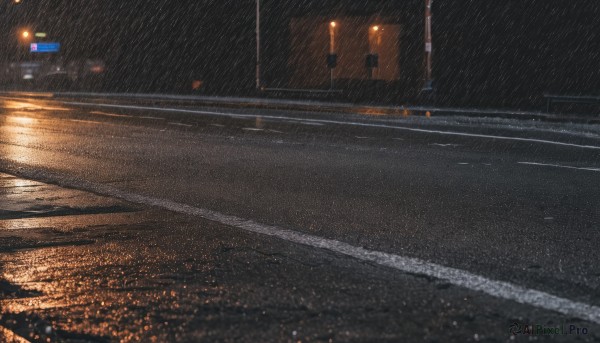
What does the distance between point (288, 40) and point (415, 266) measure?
40.2m

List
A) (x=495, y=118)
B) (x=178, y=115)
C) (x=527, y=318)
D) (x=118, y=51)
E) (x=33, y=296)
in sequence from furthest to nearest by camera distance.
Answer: (x=118, y=51)
(x=178, y=115)
(x=495, y=118)
(x=33, y=296)
(x=527, y=318)

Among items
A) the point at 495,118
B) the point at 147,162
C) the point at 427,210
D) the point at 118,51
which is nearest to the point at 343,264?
the point at 427,210

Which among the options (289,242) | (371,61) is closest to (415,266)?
(289,242)

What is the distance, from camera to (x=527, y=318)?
4512mm

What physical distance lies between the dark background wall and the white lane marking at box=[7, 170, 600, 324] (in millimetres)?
22203

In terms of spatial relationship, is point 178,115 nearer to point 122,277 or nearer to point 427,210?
point 427,210

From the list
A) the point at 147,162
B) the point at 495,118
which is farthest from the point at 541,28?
the point at 147,162

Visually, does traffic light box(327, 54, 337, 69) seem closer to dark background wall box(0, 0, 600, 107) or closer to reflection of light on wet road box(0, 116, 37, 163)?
dark background wall box(0, 0, 600, 107)

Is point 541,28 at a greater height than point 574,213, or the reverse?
point 541,28

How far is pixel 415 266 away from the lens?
576cm

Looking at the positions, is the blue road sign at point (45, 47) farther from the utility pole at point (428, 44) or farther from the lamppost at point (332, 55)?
the utility pole at point (428, 44)

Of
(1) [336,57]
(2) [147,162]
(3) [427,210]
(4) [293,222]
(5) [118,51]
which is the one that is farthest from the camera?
(5) [118,51]

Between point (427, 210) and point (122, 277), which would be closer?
point (122, 277)

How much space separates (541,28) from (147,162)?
21034 millimetres
